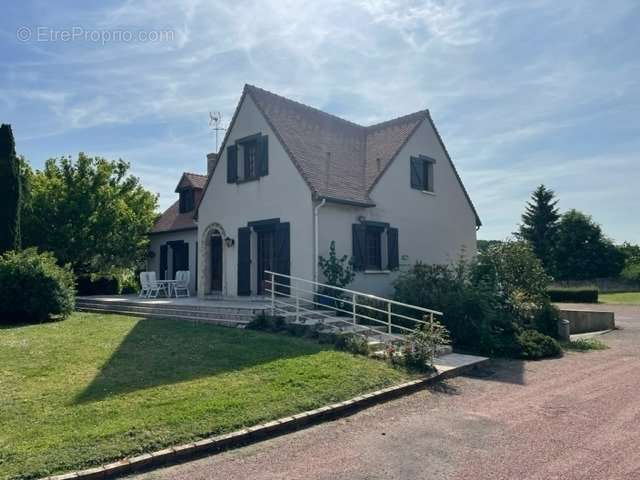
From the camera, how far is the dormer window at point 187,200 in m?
22.2

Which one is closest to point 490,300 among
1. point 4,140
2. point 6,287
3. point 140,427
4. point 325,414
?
point 325,414

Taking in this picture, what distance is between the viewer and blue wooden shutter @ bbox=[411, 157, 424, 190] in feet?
57.8

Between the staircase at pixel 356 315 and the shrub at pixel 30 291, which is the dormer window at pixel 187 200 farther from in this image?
the shrub at pixel 30 291

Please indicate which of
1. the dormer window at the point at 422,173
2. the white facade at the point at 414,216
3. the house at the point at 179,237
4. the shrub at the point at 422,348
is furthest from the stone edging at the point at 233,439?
the house at the point at 179,237

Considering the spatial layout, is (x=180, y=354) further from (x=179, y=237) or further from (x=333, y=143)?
(x=179, y=237)

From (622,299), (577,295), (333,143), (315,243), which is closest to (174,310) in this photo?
(315,243)

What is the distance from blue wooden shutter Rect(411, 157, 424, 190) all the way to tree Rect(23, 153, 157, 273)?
12.9m

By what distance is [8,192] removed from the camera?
15.3 m

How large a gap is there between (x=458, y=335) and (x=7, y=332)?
35.4 ft

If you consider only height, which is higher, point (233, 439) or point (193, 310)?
point (193, 310)

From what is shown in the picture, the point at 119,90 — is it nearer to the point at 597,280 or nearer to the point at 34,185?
the point at 34,185

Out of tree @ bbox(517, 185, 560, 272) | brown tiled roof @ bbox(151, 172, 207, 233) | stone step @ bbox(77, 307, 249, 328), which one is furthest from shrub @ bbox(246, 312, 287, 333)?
tree @ bbox(517, 185, 560, 272)

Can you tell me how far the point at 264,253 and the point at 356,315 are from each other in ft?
19.3

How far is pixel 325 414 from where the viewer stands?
6.22 m
